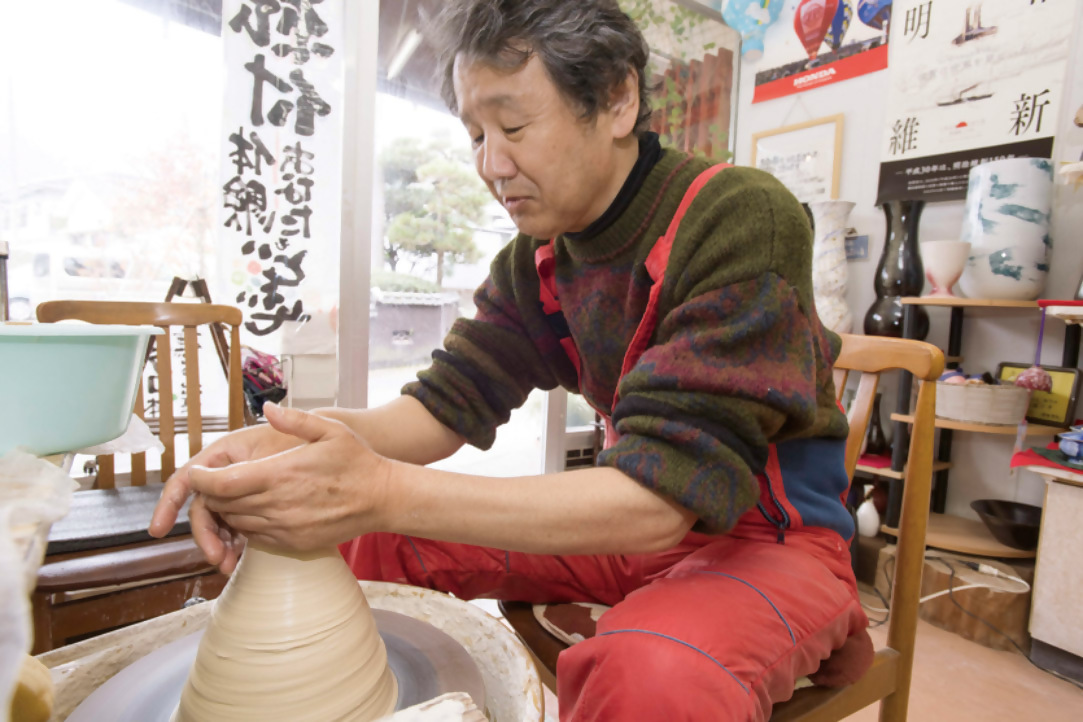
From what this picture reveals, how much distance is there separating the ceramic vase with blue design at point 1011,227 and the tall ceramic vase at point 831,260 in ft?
1.47

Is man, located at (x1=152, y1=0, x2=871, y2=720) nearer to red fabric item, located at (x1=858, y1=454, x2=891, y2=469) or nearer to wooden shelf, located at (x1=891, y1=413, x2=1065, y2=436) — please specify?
wooden shelf, located at (x1=891, y1=413, x2=1065, y2=436)

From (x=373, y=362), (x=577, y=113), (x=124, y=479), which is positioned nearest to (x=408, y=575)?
(x=577, y=113)

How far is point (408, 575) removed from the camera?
996 millimetres

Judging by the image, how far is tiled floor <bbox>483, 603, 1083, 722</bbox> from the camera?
5.14ft

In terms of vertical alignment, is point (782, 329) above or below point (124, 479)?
above

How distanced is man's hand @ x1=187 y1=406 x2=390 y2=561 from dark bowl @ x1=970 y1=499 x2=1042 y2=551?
2245 mm

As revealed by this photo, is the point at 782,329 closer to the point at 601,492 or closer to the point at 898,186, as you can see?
the point at 601,492

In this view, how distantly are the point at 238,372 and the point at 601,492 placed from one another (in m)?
1.41

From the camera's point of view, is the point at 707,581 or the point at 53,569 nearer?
the point at 707,581

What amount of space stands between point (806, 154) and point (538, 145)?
8.33 ft

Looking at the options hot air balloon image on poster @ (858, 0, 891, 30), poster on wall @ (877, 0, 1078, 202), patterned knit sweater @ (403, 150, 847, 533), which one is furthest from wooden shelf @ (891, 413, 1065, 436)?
hot air balloon image on poster @ (858, 0, 891, 30)

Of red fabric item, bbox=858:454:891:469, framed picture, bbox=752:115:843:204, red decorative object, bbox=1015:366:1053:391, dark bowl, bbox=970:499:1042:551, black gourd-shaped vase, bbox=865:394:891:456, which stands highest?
framed picture, bbox=752:115:843:204

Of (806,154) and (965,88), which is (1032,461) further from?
(806,154)

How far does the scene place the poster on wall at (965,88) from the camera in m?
2.14
